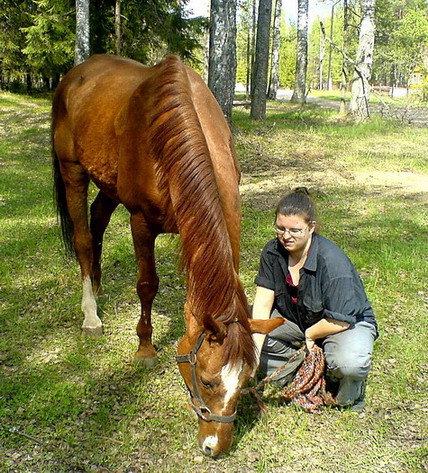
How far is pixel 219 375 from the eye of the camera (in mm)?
2412

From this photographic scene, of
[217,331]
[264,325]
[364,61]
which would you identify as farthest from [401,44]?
[217,331]

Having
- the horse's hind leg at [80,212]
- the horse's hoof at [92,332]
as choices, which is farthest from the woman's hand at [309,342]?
the horse's hind leg at [80,212]

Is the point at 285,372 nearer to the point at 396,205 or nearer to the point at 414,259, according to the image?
the point at 414,259

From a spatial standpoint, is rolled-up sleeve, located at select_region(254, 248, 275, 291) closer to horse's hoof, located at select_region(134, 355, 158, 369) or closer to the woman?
the woman

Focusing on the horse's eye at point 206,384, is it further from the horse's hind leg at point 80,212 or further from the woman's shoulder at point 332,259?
the horse's hind leg at point 80,212

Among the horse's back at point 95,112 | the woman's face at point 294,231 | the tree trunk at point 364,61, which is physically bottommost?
the woman's face at point 294,231

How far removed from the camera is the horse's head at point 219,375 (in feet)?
7.87

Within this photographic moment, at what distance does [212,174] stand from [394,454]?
189 centimetres

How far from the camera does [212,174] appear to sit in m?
2.79

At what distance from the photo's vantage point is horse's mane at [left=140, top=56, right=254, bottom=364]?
251 centimetres

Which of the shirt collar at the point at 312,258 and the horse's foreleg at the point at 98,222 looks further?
the horse's foreleg at the point at 98,222

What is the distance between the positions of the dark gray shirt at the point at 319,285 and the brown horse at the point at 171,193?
0.54 meters

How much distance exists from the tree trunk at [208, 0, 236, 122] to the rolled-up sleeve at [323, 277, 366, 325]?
7.79 meters

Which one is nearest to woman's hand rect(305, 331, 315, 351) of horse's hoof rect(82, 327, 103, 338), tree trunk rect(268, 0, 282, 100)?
horse's hoof rect(82, 327, 103, 338)
